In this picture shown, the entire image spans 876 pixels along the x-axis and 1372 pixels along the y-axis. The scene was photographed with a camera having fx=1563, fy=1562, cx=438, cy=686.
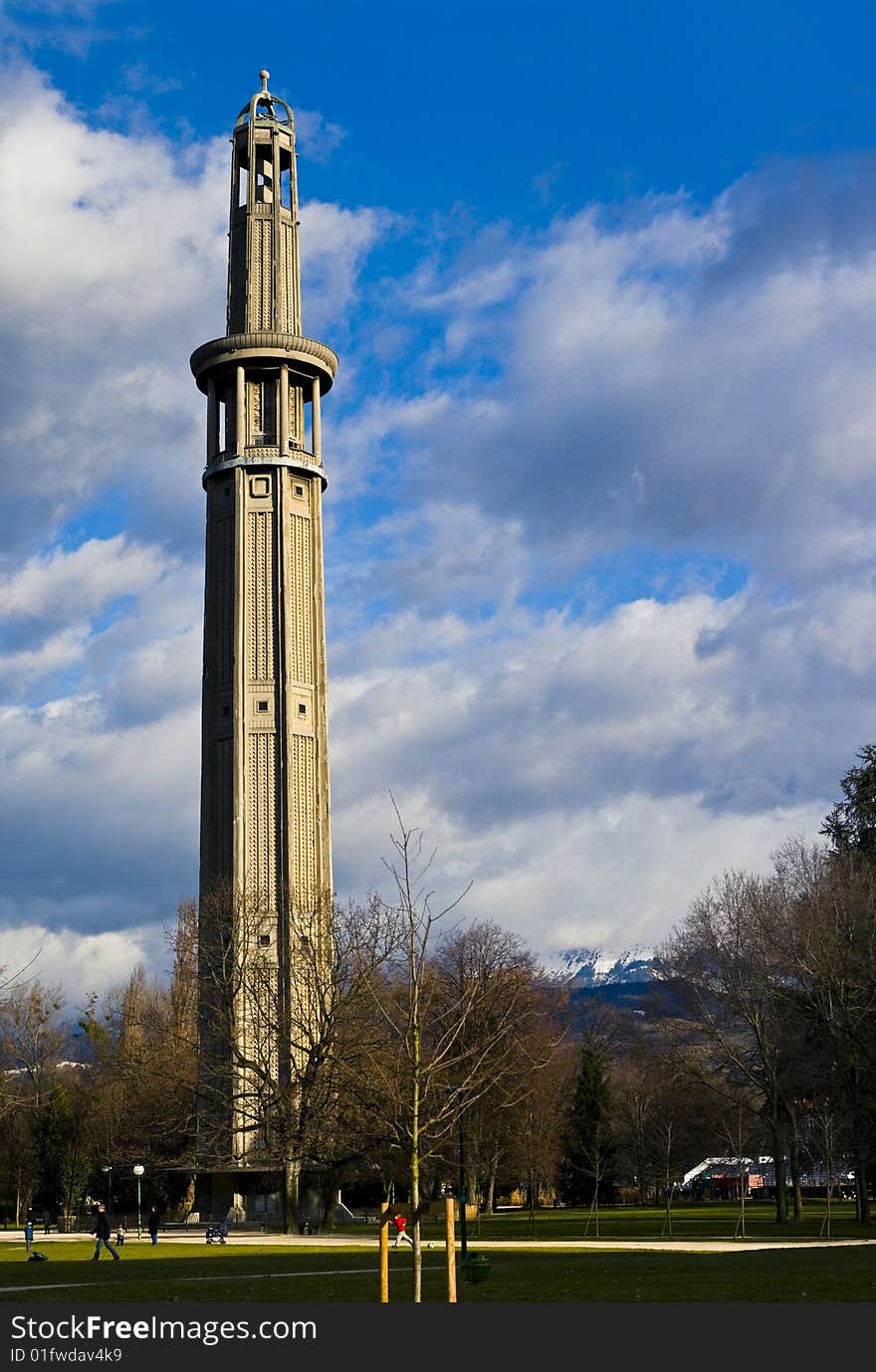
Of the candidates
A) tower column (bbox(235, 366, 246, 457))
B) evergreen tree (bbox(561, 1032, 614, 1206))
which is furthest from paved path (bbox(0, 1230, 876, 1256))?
tower column (bbox(235, 366, 246, 457))

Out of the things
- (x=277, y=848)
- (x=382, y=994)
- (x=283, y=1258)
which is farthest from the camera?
(x=277, y=848)

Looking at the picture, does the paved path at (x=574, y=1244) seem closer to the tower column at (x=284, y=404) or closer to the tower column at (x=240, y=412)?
the tower column at (x=240, y=412)

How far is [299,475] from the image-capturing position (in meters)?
82.2

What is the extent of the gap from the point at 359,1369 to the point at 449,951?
2689 inches

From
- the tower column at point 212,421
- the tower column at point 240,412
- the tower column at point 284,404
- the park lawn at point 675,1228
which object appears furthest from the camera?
the tower column at point 212,421

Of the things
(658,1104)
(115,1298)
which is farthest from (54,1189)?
(115,1298)

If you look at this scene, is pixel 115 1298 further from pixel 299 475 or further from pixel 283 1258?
pixel 299 475

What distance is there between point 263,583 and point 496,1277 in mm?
56121

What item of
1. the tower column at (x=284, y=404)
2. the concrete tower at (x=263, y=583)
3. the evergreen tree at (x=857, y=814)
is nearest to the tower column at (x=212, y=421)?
the concrete tower at (x=263, y=583)

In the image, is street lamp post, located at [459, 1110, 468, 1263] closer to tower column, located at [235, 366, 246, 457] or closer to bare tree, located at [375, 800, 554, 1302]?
bare tree, located at [375, 800, 554, 1302]

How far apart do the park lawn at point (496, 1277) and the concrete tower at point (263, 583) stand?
35972 millimetres

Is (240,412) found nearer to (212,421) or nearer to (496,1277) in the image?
(212,421)

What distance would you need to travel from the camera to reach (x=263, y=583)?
262ft

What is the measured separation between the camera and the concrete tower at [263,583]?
253ft
